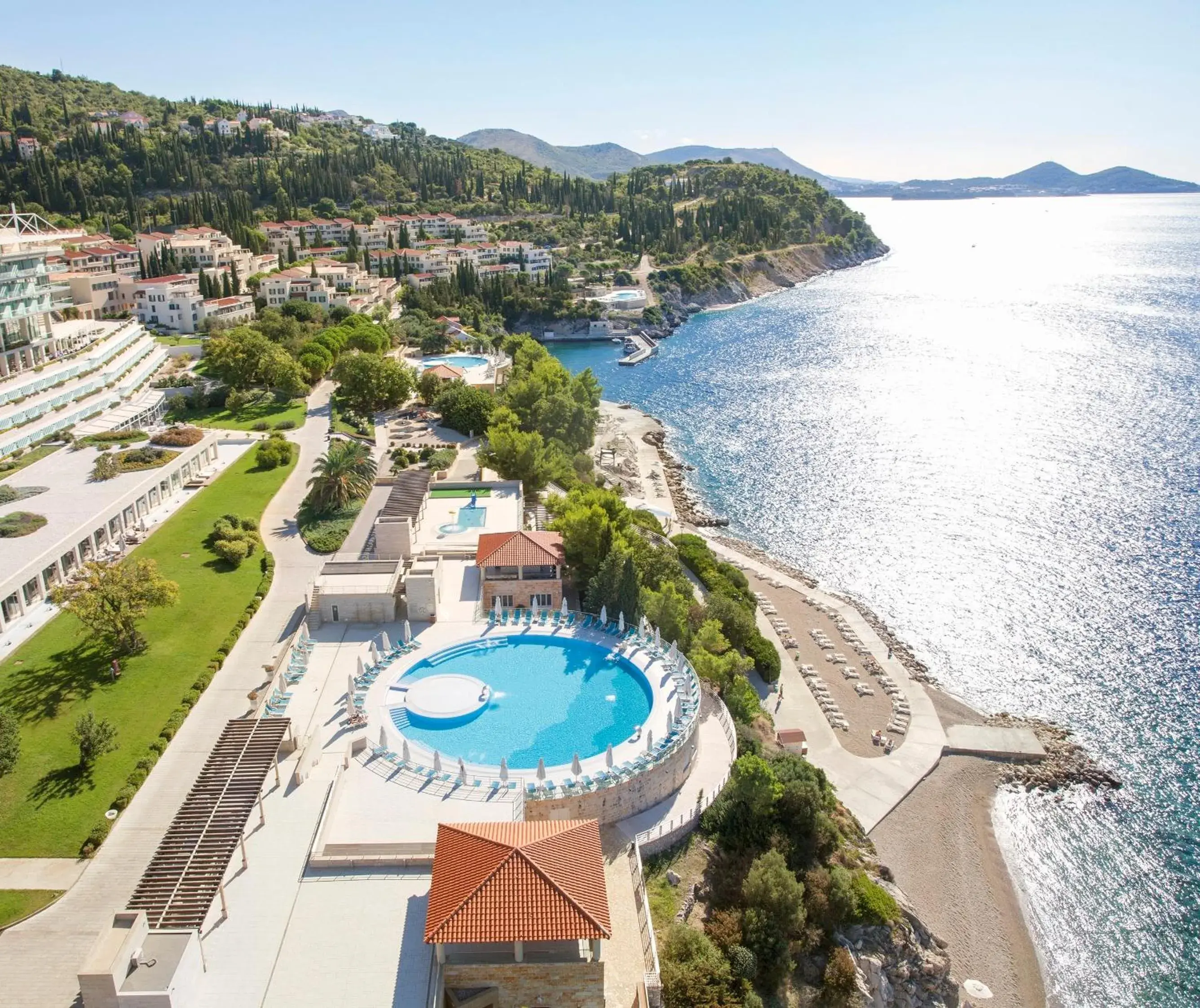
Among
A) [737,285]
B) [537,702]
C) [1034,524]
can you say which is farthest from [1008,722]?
[737,285]

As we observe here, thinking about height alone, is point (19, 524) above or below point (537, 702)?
above

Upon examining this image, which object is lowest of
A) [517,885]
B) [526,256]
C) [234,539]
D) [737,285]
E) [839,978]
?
[839,978]

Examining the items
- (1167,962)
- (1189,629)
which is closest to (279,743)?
(1167,962)

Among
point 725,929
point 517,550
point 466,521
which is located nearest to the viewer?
point 725,929

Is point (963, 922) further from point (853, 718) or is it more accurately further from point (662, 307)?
point (662, 307)

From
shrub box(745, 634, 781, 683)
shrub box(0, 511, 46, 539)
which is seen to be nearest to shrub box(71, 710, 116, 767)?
shrub box(0, 511, 46, 539)

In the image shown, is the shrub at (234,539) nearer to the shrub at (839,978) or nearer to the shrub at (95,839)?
the shrub at (95,839)

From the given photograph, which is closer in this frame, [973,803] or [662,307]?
[973,803]

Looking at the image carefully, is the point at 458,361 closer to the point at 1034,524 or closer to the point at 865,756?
the point at 1034,524
